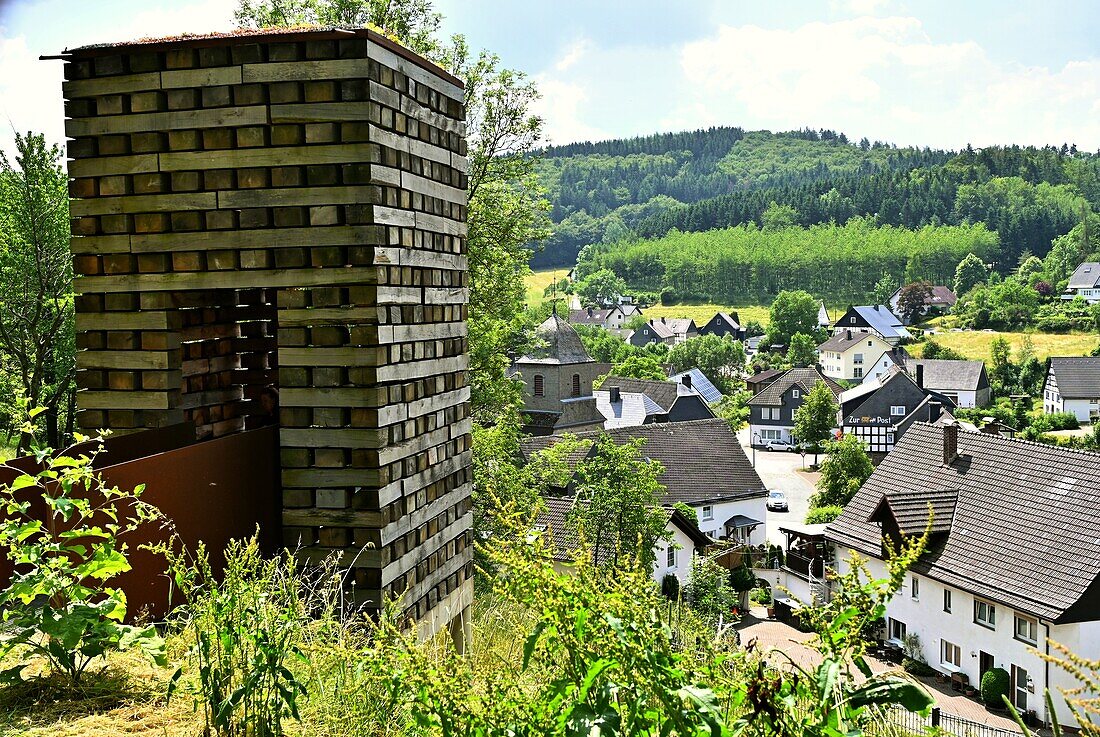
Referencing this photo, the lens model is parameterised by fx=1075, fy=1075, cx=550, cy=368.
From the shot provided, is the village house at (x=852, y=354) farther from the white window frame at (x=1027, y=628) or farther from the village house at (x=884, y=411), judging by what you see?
the white window frame at (x=1027, y=628)

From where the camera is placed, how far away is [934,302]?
125125 millimetres

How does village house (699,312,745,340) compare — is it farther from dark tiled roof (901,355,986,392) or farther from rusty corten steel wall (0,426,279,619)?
rusty corten steel wall (0,426,279,619)

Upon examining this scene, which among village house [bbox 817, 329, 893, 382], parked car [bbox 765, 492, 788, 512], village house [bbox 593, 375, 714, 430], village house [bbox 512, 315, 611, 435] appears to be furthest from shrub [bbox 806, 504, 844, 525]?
village house [bbox 817, 329, 893, 382]

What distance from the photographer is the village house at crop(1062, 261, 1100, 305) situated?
116000mm

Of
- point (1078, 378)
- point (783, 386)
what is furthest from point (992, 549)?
point (1078, 378)

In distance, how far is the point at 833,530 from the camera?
2920 centimetres

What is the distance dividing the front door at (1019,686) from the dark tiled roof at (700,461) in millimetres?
15152

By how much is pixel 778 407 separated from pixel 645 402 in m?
13.8

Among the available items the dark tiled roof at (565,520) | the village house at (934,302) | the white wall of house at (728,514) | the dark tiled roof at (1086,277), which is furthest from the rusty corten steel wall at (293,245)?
the dark tiled roof at (1086,277)

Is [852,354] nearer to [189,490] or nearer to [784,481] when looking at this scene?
[784,481]

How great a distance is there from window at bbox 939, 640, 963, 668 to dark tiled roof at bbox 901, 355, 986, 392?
49.3m

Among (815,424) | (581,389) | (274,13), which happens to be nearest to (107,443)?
(274,13)

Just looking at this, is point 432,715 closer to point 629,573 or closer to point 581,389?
point 629,573

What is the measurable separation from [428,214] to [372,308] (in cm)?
85
